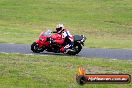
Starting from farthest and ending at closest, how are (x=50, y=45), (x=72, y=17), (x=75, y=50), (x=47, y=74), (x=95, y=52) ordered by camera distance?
(x=72, y=17), (x=95, y=52), (x=50, y=45), (x=75, y=50), (x=47, y=74)

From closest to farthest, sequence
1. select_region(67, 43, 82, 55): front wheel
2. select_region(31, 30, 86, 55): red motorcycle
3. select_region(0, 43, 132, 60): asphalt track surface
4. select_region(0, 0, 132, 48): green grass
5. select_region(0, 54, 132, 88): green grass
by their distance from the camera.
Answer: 1. select_region(0, 54, 132, 88): green grass
2. select_region(0, 43, 132, 60): asphalt track surface
3. select_region(67, 43, 82, 55): front wheel
4. select_region(31, 30, 86, 55): red motorcycle
5. select_region(0, 0, 132, 48): green grass

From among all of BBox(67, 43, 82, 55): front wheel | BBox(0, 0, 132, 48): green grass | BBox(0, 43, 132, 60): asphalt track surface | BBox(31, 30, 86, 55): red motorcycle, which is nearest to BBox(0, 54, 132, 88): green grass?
BBox(0, 43, 132, 60): asphalt track surface

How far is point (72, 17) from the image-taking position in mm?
45438

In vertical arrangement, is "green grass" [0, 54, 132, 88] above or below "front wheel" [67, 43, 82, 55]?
above

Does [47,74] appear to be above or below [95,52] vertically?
above

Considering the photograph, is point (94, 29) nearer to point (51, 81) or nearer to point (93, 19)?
point (93, 19)

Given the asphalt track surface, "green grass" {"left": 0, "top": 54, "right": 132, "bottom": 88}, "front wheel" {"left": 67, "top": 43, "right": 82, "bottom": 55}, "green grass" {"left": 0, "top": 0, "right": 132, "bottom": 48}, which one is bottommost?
"green grass" {"left": 0, "top": 0, "right": 132, "bottom": 48}

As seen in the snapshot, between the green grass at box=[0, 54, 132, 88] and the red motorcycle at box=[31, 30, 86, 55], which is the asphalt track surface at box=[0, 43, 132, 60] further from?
the green grass at box=[0, 54, 132, 88]

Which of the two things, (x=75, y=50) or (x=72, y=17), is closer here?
(x=75, y=50)

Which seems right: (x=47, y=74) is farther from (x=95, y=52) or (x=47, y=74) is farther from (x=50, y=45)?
(x=95, y=52)

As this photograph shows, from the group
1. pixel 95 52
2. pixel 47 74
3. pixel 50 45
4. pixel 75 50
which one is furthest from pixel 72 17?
pixel 47 74

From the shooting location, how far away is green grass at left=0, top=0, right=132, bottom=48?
34.5 metres

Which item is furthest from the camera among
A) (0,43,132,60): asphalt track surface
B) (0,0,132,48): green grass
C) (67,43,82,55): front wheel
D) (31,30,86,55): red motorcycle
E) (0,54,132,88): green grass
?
(0,0,132,48): green grass

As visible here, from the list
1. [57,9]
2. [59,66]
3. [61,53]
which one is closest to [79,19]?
[57,9]
